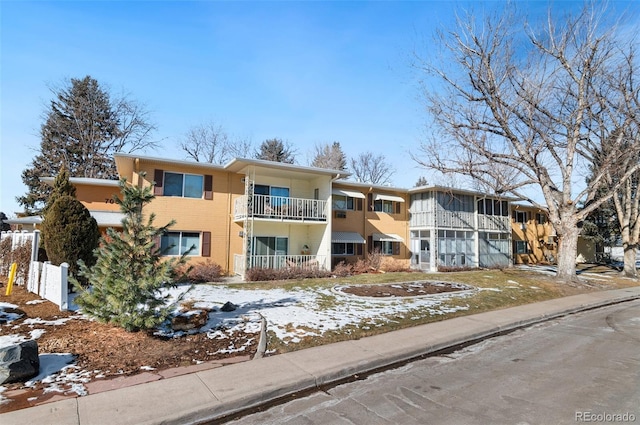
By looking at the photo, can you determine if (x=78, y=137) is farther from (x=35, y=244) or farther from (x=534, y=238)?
(x=534, y=238)

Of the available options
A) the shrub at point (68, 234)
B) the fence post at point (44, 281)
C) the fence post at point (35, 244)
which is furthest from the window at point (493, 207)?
the fence post at point (35, 244)

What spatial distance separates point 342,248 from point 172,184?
10.1 m

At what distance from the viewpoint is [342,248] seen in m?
20.4

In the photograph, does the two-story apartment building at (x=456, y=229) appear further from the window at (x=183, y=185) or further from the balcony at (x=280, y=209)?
the window at (x=183, y=185)

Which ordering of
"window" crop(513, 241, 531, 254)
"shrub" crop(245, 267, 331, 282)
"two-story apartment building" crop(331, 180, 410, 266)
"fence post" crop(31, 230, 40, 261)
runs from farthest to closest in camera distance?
"window" crop(513, 241, 531, 254), "two-story apartment building" crop(331, 180, 410, 266), "shrub" crop(245, 267, 331, 282), "fence post" crop(31, 230, 40, 261)

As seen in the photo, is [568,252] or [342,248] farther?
[342,248]

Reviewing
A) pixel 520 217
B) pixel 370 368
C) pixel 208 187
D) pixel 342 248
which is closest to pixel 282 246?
pixel 342 248

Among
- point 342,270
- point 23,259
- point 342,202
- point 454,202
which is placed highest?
point 454,202

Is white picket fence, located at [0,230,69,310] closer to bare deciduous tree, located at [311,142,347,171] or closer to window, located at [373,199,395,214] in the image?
window, located at [373,199,395,214]

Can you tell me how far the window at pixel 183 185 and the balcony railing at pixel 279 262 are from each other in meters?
3.82

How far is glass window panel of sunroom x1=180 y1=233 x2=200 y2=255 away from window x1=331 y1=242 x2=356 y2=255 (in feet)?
24.8

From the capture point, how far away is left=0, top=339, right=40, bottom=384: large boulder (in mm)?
4509

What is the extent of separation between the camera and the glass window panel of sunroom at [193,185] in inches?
651

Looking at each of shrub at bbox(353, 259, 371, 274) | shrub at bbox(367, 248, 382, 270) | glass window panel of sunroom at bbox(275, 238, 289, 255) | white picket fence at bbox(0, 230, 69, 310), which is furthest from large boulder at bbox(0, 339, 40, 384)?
shrub at bbox(367, 248, 382, 270)
